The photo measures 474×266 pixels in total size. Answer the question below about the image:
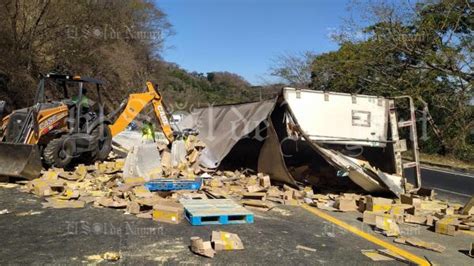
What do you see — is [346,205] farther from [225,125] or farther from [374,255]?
[225,125]

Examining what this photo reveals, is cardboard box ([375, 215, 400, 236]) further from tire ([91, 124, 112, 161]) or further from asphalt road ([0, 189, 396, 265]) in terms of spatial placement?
tire ([91, 124, 112, 161])

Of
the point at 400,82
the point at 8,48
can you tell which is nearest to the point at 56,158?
the point at 8,48

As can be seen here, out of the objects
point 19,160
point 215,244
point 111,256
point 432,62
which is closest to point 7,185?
point 19,160

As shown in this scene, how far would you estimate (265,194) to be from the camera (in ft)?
29.1

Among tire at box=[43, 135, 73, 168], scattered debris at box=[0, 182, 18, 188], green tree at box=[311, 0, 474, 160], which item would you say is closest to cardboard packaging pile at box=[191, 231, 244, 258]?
scattered debris at box=[0, 182, 18, 188]

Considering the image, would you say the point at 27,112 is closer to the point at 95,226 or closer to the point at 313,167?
the point at 95,226

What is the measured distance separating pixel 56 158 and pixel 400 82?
1979 centimetres

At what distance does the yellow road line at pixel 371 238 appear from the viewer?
18.9 feet

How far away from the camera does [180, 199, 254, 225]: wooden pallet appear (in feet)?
22.2

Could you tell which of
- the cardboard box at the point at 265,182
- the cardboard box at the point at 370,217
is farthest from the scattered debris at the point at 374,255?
the cardboard box at the point at 265,182

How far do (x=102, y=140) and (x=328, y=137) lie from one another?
6.03 meters

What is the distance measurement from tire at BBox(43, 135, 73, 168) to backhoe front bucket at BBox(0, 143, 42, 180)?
1156 millimetres

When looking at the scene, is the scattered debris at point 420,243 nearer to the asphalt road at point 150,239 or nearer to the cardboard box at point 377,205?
the asphalt road at point 150,239

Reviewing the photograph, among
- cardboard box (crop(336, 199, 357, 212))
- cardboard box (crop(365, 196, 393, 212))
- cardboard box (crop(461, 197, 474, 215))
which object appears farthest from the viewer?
cardboard box (crop(336, 199, 357, 212))
